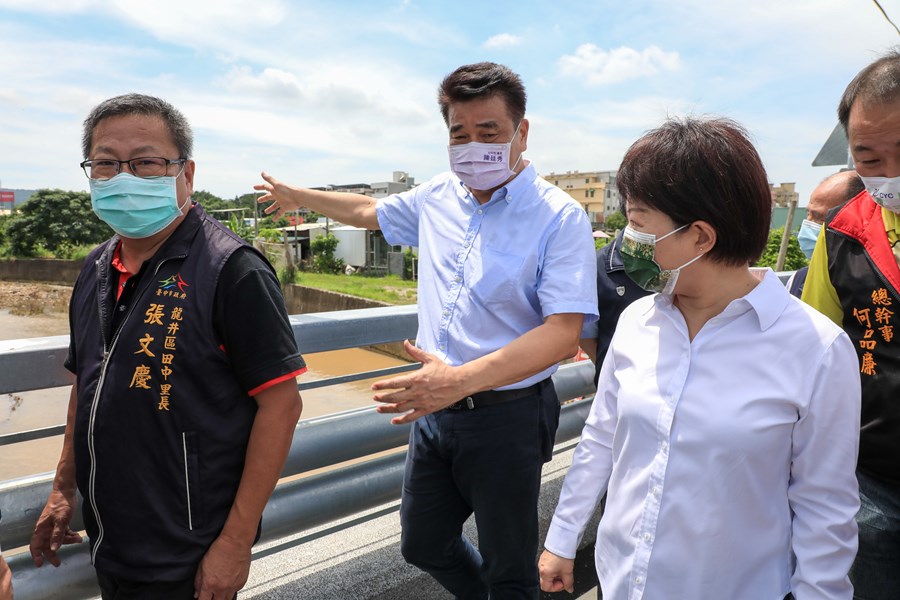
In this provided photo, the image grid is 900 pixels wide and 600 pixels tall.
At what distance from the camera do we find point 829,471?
129 centimetres

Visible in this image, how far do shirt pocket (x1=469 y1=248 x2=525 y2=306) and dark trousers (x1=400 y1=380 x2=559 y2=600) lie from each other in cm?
34

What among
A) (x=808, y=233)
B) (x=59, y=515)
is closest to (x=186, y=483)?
(x=59, y=515)

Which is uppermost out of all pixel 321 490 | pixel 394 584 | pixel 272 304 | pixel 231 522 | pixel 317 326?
pixel 272 304

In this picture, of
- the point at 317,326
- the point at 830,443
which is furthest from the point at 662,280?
the point at 317,326

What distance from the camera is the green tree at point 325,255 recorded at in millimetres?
41219

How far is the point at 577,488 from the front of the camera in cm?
162

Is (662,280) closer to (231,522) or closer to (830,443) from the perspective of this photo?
(830,443)

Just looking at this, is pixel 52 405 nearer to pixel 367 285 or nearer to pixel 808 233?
pixel 367 285

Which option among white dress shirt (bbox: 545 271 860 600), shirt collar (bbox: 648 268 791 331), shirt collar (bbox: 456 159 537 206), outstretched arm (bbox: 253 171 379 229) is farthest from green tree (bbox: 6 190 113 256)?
shirt collar (bbox: 648 268 791 331)

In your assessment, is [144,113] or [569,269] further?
[569,269]

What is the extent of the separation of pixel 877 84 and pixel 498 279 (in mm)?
1127

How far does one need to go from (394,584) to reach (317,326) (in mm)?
1139

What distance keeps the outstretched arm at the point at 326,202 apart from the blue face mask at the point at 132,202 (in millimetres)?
888

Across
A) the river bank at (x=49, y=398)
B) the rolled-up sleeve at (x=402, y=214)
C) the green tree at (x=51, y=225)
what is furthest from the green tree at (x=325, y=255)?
the rolled-up sleeve at (x=402, y=214)
